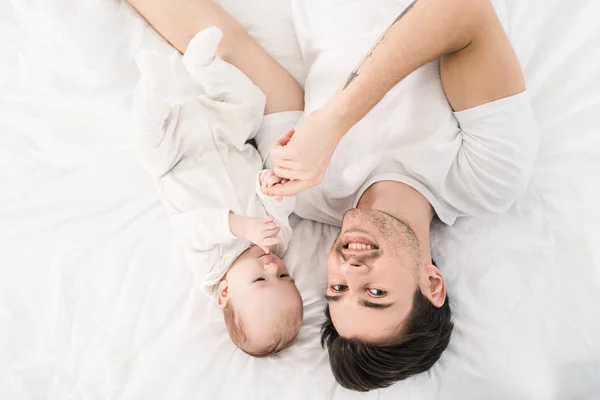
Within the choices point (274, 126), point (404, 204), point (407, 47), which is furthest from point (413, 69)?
point (274, 126)

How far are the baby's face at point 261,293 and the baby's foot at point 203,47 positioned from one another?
49 cm

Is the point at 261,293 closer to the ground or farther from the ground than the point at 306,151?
closer to the ground

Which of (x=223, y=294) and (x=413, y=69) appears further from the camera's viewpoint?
(x=223, y=294)

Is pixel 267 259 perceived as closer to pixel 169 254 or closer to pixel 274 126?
pixel 169 254

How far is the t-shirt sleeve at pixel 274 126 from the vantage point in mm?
1348

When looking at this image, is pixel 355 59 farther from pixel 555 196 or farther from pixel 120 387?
pixel 120 387

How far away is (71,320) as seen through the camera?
3.88 ft

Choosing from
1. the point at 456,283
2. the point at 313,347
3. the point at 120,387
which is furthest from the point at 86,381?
Answer: the point at 456,283

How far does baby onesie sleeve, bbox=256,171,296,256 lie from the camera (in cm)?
121

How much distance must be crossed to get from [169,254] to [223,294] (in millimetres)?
188

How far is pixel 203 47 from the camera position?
1141 mm

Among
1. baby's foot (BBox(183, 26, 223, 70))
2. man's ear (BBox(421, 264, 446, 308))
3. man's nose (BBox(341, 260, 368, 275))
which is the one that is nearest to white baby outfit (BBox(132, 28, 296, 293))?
baby's foot (BBox(183, 26, 223, 70))

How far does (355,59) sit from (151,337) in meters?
0.84

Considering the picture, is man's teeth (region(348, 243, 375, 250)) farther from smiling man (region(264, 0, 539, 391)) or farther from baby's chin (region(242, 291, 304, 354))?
baby's chin (region(242, 291, 304, 354))
